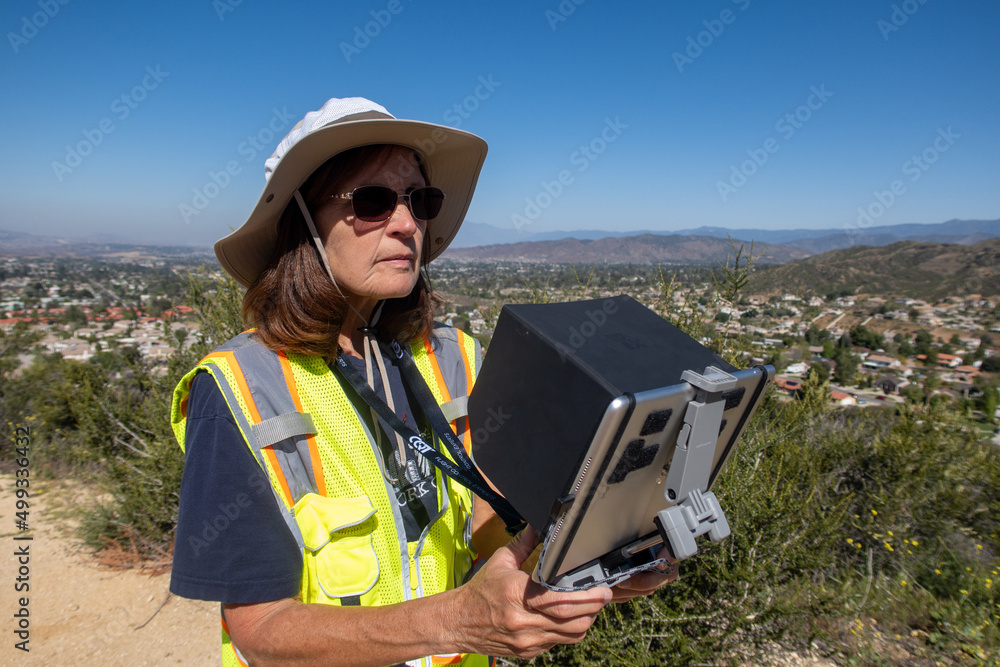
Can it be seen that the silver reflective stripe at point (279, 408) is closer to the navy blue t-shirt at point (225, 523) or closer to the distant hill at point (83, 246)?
the navy blue t-shirt at point (225, 523)

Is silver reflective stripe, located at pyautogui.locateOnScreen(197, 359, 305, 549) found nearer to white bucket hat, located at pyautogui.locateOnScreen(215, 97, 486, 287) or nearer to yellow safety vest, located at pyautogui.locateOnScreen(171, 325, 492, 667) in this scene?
yellow safety vest, located at pyautogui.locateOnScreen(171, 325, 492, 667)

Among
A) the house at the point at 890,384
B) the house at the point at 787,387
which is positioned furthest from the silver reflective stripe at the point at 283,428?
the house at the point at 890,384

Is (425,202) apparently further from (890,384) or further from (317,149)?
(890,384)

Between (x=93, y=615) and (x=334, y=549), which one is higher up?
(x=334, y=549)

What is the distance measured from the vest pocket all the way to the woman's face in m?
0.61

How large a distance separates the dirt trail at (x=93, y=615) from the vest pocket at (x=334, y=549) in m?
3.82

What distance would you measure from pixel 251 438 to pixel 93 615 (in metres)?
4.89

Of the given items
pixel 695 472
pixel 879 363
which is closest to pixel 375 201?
pixel 695 472

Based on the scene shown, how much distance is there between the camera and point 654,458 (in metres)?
0.91

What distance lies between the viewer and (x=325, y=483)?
49.1 inches

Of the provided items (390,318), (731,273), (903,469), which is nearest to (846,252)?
(903,469)

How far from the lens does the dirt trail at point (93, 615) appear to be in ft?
12.6

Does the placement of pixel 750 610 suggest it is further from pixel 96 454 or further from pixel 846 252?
pixel 846 252

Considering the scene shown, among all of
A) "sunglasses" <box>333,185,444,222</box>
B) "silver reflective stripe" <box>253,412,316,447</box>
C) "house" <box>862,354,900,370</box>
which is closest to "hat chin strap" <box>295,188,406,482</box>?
"sunglasses" <box>333,185,444,222</box>
